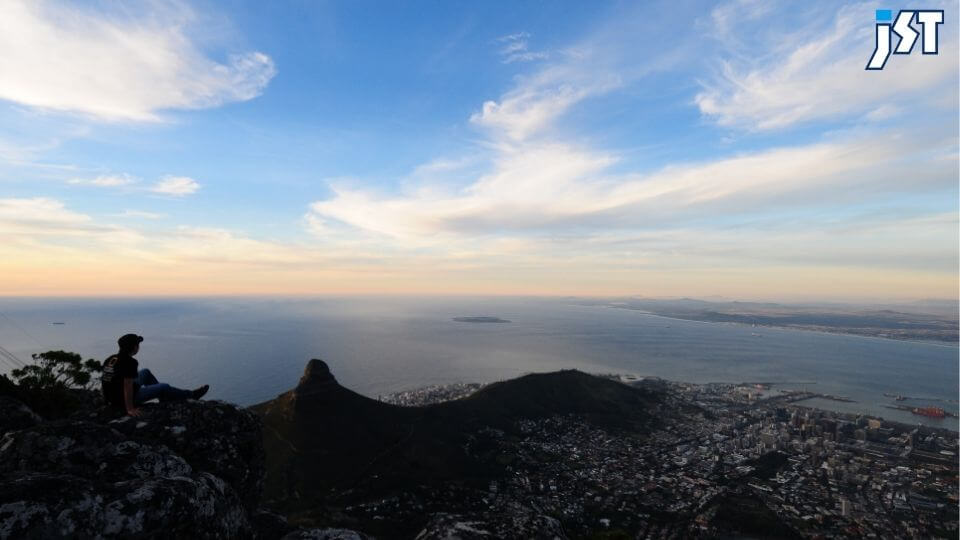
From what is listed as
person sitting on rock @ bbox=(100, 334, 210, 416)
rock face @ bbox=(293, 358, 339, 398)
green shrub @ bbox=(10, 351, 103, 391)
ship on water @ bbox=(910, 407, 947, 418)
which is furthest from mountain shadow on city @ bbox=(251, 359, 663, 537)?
ship on water @ bbox=(910, 407, 947, 418)

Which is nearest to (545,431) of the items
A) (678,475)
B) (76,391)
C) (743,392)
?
(678,475)

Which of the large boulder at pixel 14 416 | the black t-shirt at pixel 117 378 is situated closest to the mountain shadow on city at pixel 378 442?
the large boulder at pixel 14 416

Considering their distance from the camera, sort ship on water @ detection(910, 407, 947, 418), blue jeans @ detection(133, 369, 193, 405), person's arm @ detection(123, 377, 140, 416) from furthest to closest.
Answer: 1. ship on water @ detection(910, 407, 947, 418)
2. blue jeans @ detection(133, 369, 193, 405)
3. person's arm @ detection(123, 377, 140, 416)

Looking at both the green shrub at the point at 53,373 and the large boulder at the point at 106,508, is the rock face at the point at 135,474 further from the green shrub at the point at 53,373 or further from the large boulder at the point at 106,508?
the green shrub at the point at 53,373

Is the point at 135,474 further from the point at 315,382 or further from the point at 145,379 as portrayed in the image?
the point at 315,382

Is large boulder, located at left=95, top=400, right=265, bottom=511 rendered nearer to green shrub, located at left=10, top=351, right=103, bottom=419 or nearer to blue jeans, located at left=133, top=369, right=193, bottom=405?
blue jeans, located at left=133, top=369, right=193, bottom=405

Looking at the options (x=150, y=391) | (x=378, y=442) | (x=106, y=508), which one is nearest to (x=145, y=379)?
(x=150, y=391)

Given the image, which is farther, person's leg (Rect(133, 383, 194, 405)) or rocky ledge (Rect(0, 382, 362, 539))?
person's leg (Rect(133, 383, 194, 405))
